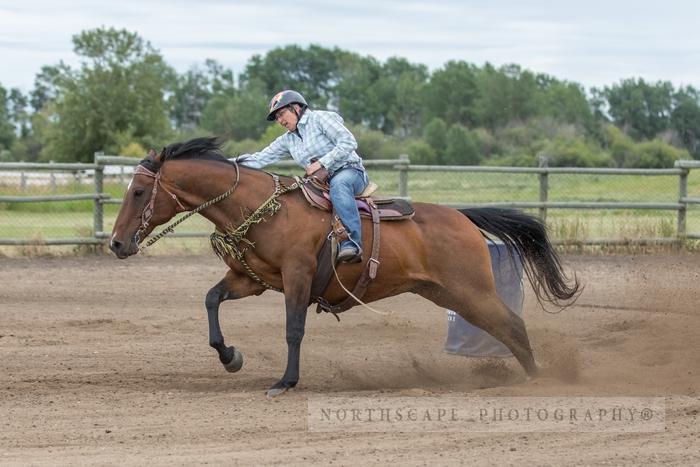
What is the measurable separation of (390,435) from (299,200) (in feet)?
8.03

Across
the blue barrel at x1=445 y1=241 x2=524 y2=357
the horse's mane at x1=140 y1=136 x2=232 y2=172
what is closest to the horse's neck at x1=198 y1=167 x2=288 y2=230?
the horse's mane at x1=140 y1=136 x2=232 y2=172

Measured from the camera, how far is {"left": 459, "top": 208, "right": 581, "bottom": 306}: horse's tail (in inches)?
354

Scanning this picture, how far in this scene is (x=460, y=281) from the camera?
841 cm

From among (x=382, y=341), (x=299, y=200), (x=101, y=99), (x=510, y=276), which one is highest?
(x=101, y=99)

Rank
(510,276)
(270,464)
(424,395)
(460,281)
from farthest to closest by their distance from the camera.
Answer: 1. (510,276)
2. (460,281)
3. (424,395)
4. (270,464)

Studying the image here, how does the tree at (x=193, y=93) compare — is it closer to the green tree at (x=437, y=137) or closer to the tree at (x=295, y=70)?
the tree at (x=295, y=70)

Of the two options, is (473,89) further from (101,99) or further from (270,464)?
(270,464)

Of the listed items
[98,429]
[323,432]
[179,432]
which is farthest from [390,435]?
[98,429]

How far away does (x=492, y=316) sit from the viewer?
843 cm

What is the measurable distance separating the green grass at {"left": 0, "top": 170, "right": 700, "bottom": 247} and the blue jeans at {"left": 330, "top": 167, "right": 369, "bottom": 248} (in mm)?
8445

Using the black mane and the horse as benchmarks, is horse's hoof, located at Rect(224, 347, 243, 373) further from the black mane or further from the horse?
the black mane

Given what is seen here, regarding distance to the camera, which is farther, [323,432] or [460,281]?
[460,281]

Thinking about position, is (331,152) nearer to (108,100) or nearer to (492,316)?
(492,316)

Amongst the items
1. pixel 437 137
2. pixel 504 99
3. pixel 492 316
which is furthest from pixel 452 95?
pixel 492 316
